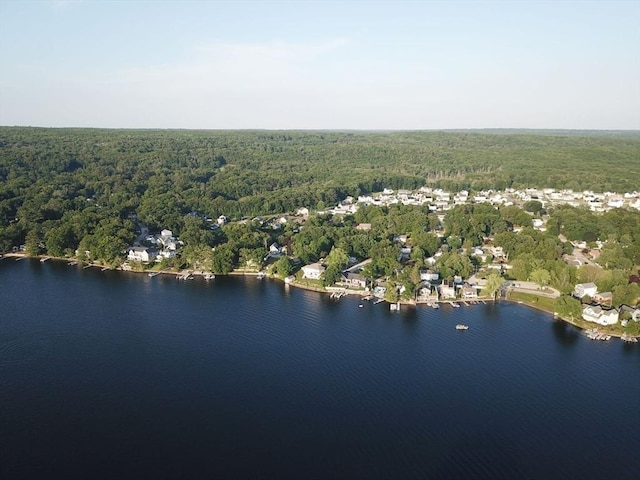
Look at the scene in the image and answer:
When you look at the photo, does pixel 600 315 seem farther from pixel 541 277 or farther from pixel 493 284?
pixel 493 284

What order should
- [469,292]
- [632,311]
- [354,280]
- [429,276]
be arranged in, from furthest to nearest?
1. [429,276]
2. [354,280]
3. [469,292]
4. [632,311]

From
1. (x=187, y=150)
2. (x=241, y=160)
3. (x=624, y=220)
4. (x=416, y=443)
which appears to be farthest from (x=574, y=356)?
(x=187, y=150)

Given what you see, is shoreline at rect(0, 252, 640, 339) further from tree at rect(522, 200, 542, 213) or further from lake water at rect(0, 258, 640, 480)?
tree at rect(522, 200, 542, 213)

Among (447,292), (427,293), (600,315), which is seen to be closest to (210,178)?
(427,293)

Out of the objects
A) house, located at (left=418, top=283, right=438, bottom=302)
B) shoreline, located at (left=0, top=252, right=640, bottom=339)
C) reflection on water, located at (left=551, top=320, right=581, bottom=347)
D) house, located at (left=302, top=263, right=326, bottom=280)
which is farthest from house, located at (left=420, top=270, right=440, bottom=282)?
reflection on water, located at (left=551, top=320, right=581, bottom=347)

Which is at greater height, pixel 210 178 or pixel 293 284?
pixel 210 178

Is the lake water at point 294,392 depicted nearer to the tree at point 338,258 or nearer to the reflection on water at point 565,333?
the reflection on water at point 565,333

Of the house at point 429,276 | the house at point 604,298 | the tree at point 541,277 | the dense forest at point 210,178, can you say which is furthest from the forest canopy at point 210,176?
the house at point 604,298

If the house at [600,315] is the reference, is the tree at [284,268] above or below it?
above
